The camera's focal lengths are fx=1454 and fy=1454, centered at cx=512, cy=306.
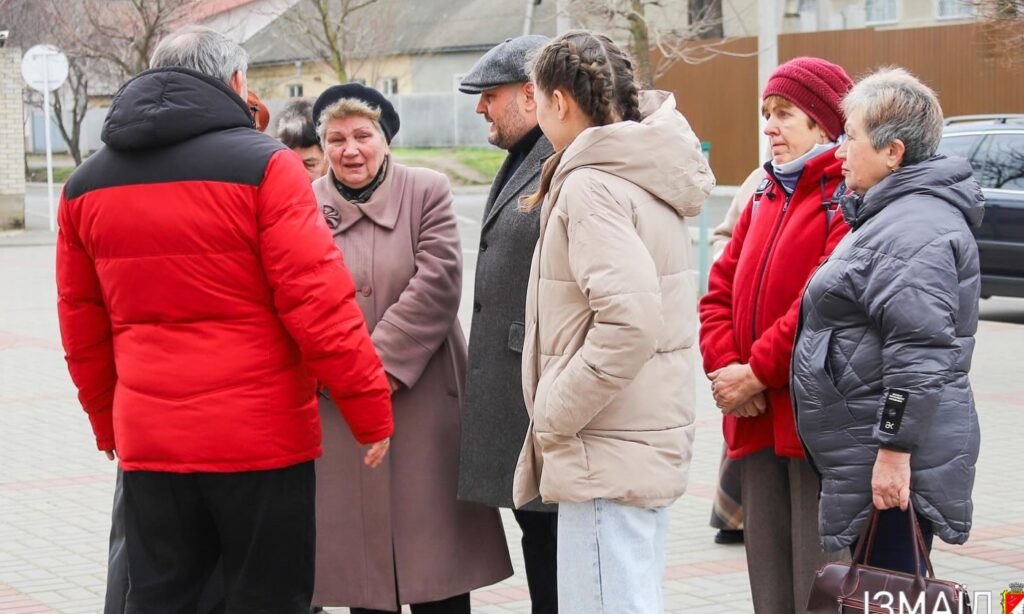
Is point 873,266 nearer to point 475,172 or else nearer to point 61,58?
point 61,58

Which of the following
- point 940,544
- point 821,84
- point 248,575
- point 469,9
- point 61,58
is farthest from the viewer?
point 469,9

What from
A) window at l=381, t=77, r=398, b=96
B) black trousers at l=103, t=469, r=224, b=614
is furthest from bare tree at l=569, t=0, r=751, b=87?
window at l=381, t=77, r=398, b=96

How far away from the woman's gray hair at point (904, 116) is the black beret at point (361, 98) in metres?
1.69

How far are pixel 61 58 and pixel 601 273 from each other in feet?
81.1

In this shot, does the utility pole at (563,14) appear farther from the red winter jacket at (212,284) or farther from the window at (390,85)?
the window at (390,85)

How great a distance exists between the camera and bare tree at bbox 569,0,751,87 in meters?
24.1

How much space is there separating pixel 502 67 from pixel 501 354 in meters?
0.91

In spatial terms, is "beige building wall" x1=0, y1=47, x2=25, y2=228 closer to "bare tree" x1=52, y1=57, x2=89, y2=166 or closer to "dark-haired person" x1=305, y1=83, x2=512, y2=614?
"bare tree" x1=52, y1=57, x2=89, y2=166

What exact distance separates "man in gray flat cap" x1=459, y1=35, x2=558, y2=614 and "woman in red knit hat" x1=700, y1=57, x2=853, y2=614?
63 centimetres

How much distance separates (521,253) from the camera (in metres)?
4.52

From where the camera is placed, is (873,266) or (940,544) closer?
(873,266)

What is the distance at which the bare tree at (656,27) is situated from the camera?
2408cm

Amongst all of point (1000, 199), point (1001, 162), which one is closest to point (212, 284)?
point (1000, 199)

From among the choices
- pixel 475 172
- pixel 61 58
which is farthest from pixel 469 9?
pixel 61 58
